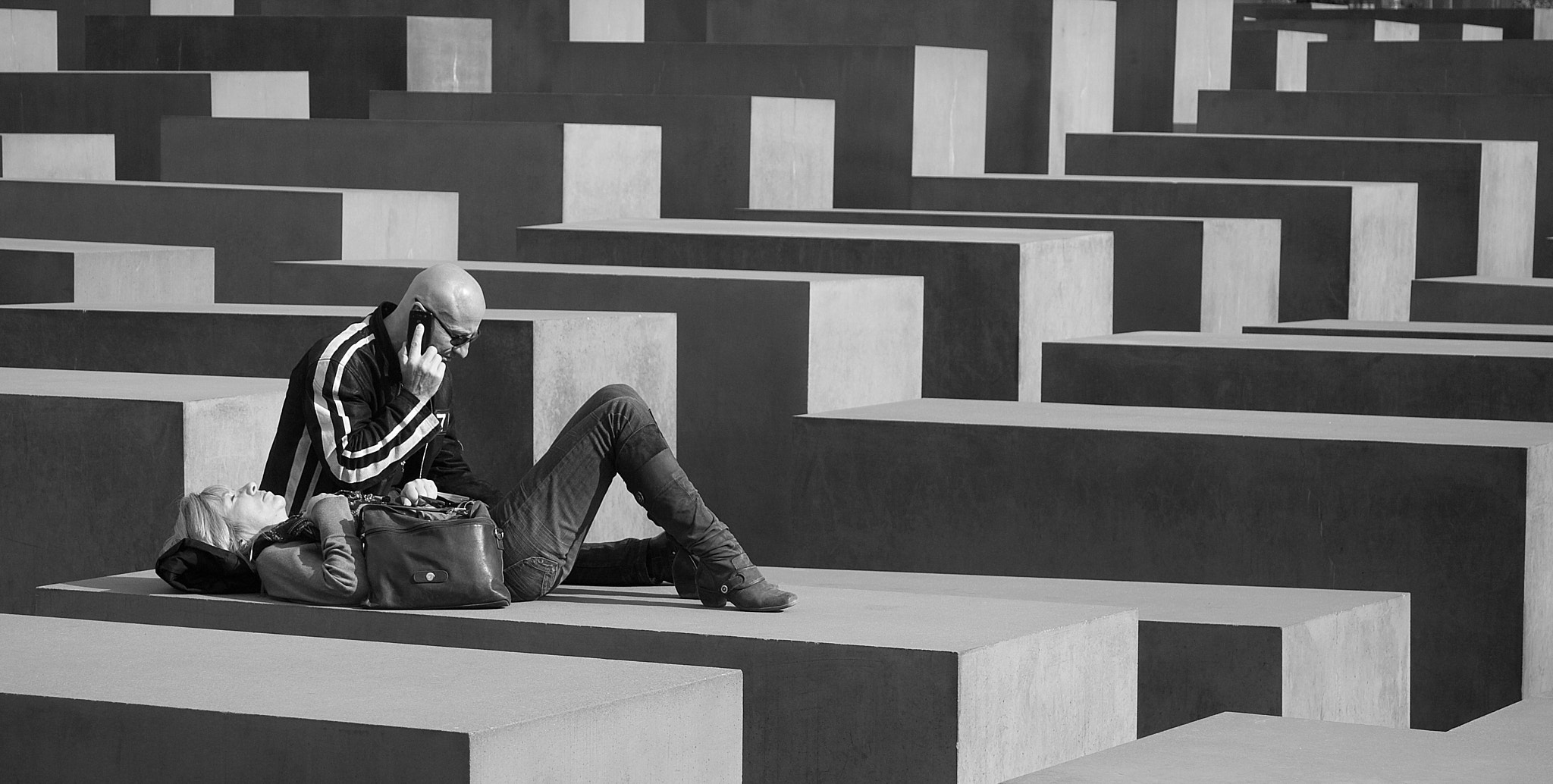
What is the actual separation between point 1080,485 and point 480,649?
3.16m

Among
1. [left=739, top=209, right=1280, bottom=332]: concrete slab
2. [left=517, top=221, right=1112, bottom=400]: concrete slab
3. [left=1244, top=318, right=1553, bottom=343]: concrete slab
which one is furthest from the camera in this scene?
[left=739, top=209, right=1280, bottom=332]: concrete slab

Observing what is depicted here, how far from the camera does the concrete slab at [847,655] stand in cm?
512

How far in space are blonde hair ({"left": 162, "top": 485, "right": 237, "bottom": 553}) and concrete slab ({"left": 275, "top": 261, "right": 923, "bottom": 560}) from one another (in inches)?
156

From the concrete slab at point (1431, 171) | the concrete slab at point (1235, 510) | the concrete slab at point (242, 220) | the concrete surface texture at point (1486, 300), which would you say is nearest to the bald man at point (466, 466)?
the concrete slab at point (1235, 510)

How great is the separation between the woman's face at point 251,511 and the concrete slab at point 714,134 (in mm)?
8013

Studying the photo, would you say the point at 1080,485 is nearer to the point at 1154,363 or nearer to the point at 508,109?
the point at 1154,363

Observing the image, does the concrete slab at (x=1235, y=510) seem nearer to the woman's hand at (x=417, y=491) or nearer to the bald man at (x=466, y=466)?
the bald man at (x=466, y=466)

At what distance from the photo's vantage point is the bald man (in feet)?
18.1

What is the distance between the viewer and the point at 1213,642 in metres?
6.12

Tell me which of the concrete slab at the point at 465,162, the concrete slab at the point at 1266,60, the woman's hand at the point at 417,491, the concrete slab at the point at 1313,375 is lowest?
the woman's hand at the point at 417,491

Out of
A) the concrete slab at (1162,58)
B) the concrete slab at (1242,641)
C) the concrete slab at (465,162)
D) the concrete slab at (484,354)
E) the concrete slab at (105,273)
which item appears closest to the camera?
the concrete slab at (1242,641)

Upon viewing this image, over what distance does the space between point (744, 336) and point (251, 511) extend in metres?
4.14

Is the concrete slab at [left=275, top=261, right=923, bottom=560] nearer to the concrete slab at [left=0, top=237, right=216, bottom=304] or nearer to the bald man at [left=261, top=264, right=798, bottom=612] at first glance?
the concrete slab at [left=0, top=237, right=216, bottom=304]

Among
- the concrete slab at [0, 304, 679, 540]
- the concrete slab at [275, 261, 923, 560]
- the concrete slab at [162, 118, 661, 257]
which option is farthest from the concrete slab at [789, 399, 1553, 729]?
the concrete slab at [162, 118, 661, 257]
